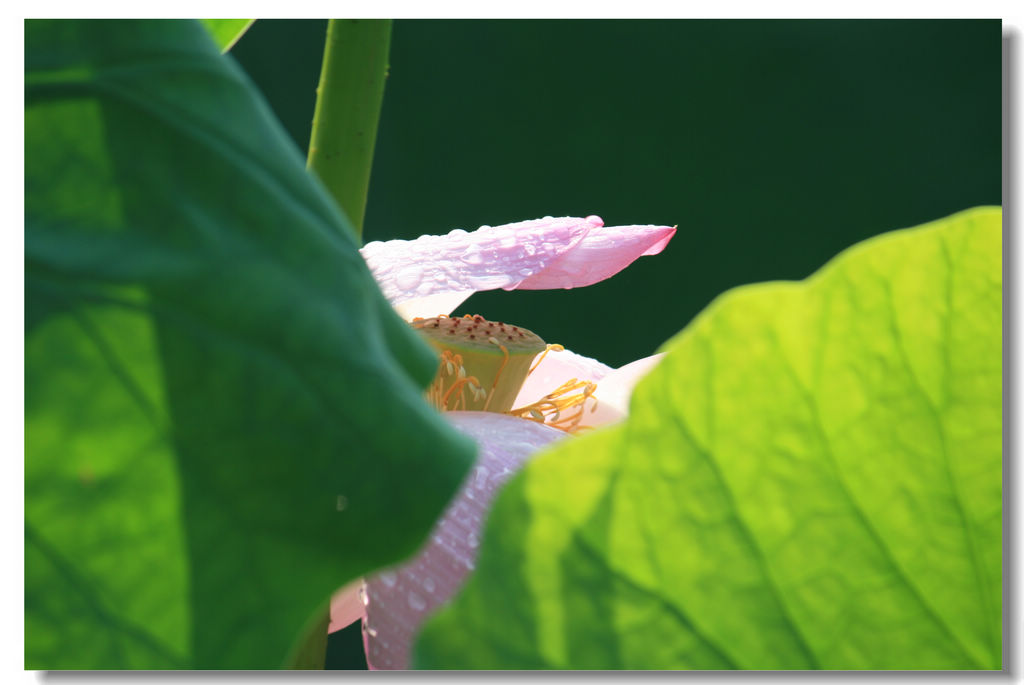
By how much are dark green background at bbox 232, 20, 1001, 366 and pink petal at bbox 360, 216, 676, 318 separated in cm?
56

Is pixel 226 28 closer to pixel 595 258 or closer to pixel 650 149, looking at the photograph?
pixel 595 258

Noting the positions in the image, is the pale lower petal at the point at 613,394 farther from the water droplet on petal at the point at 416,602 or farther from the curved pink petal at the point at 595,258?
the water droplet on petal at the point at 416,602

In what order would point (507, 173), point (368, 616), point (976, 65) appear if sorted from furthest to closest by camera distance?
point (507, 173) < point (976, 65) < point (368, 616)

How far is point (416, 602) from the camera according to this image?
22 centimetres

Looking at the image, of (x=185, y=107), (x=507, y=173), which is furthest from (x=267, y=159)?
(x=507, y=173)

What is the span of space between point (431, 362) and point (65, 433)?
52mm

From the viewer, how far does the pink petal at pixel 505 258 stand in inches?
11.5

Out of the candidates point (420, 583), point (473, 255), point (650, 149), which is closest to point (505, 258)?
point (473, 255)

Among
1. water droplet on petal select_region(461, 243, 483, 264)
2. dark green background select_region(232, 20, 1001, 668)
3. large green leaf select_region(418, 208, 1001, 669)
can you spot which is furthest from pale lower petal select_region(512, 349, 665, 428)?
dark green background select_region(232, 20, 1001, 668)

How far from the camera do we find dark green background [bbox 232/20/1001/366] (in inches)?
38.9

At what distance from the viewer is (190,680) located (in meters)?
0.14

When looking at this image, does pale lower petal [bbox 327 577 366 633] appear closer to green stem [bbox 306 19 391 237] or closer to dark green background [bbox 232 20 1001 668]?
green stem [bbox 306 19 391 237]

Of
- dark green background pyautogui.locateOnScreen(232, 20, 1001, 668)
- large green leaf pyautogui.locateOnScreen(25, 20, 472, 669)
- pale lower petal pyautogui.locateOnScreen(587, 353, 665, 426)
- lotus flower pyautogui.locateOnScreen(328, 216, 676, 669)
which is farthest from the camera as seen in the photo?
dark green background pyautogui.locateOnScreen(232, 20, 1001, 668)

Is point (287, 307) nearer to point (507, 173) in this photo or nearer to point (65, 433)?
point (65, 433)
